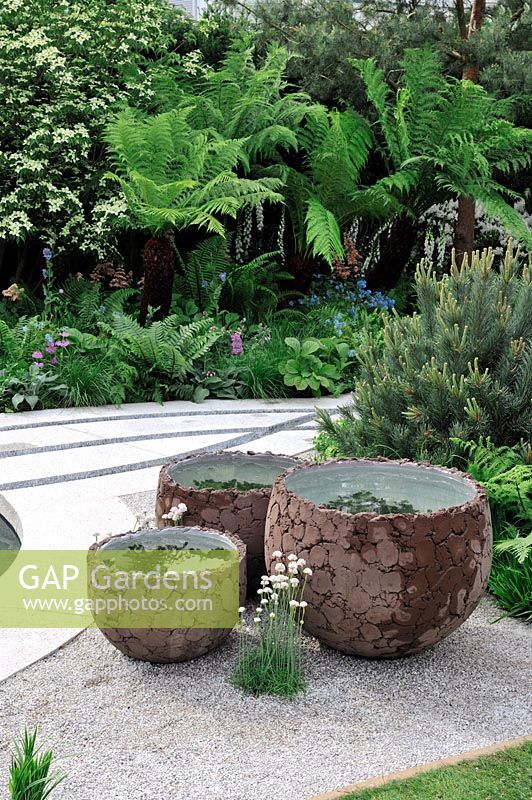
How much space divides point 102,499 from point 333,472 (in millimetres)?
1669

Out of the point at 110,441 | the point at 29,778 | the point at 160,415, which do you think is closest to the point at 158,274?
the point at 160,415

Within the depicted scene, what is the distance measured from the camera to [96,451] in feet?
18.2

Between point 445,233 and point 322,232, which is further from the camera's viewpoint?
point 445,233

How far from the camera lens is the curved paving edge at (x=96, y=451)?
3.95 meters

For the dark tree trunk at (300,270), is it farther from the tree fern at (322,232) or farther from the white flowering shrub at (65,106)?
the white flowering shrub at (65,106)

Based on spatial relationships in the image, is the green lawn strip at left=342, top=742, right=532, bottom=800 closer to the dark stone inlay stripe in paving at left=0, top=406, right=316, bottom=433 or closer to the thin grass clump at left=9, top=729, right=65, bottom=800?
the thin grass clump at left=9, top=729, right=65, bottom=800

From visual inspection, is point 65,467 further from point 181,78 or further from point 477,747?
point 181,78

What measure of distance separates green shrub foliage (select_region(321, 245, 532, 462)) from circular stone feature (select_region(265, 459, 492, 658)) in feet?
2.69

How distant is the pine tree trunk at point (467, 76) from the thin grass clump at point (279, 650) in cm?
707

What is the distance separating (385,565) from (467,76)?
8128mm

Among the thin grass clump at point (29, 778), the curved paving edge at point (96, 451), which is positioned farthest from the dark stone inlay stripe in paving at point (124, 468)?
the thin grass clump at point (29, 778)

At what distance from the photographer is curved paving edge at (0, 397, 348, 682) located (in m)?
3.95

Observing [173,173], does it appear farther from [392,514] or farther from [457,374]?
[392,514]

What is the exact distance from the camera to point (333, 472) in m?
3.28
